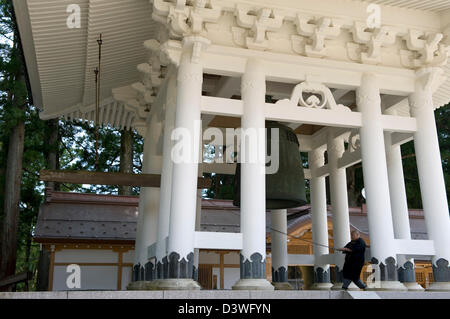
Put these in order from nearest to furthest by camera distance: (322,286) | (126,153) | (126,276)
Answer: (322,286) < (126,276) < (126,153)

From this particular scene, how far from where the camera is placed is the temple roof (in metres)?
6.30

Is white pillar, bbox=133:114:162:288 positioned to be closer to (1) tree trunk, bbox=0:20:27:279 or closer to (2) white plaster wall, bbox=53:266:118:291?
(2) white plaster wall, bbox=53:266:118:291

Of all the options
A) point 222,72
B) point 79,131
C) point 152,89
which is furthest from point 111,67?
point 79,131

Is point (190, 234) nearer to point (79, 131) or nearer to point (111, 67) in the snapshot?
point (111, 67)

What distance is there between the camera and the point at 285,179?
703 centimetres

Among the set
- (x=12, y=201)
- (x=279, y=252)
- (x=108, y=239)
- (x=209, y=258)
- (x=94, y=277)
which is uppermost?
(x=12, y=201)

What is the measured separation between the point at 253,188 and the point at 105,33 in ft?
10.9

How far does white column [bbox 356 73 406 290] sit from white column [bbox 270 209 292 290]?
2.78 meters

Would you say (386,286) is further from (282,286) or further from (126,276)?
(126,276)

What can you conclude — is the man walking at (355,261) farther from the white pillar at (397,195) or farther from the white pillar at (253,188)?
the white pillar at (253,188)

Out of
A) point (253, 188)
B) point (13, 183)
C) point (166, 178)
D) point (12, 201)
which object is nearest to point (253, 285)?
point (253, 188)

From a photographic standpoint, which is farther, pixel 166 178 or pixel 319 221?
pixel 319 221
